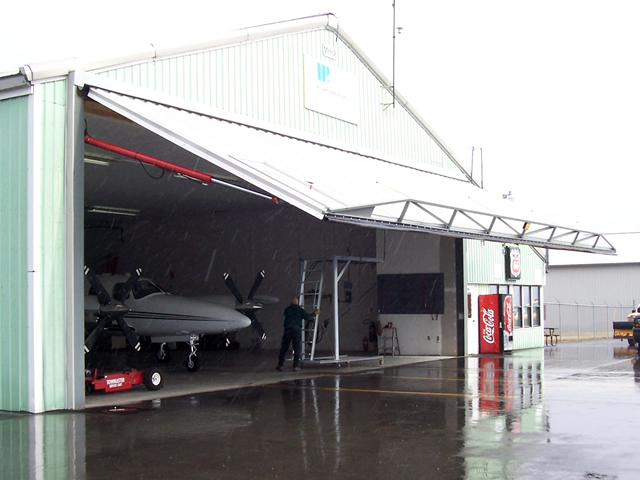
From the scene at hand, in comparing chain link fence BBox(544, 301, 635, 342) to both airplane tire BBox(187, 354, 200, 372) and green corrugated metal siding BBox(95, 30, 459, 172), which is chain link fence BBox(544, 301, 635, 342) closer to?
green corrugated metal siding BBox(95, 30, 459, 172)

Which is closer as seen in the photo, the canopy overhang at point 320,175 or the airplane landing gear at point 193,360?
the canopy overhang at point 320,175

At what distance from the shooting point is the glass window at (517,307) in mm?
23969

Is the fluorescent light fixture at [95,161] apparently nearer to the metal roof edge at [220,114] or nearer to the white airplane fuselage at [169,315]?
the metal roof edge at [220,114]

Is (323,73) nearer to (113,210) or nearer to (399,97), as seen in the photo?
(399,97)

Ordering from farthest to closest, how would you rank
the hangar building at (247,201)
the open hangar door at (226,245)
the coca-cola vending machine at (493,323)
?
the coca-cola vending machine at (493,323)
the open hangar door at (226,245)
the hangar building at (247,201)

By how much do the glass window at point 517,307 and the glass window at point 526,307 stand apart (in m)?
0.21

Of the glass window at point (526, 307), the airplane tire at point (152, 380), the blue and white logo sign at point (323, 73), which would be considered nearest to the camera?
the airplane tire at point (152, 380)

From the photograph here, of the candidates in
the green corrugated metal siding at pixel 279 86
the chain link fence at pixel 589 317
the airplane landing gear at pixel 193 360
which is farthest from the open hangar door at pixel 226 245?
the chain link fence at pixel 589 317

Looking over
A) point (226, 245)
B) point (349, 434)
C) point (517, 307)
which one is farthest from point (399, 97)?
point (349, 434)

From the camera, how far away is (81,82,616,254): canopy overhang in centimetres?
1139

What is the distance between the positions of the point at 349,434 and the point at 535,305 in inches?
700

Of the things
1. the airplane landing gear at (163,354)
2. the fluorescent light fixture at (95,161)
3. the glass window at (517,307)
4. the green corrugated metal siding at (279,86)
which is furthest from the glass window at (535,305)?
the fluorescent light fixture at (95,161)

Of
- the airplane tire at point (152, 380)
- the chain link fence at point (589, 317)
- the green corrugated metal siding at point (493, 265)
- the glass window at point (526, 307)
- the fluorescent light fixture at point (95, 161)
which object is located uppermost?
the fluorescent light fixture at point (95, 161)

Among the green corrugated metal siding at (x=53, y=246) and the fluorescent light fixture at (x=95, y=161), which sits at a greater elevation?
the fluorescent light fixture at (x=95, y=161)
